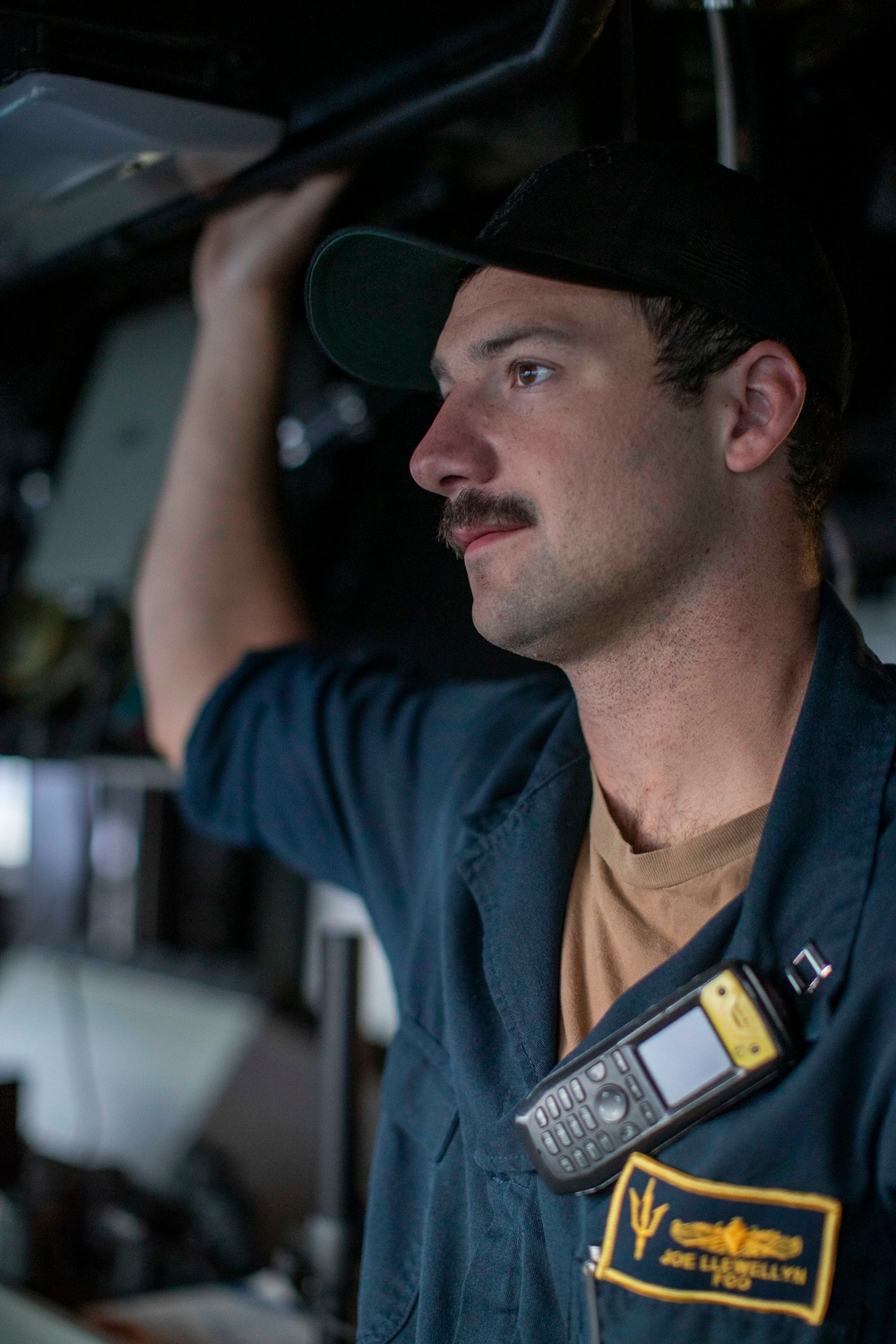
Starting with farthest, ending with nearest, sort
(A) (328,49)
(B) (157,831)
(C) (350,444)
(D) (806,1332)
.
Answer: (B) (157,831) < (C) (350,444) < (A) (328,49) < (D) (806,1332)

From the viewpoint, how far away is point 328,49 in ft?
2.97

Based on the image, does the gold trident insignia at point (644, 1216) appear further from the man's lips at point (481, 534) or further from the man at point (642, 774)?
the man's lips at point (481, 534)

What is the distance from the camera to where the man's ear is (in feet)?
2.56

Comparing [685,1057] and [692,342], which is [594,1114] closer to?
[685,1057]

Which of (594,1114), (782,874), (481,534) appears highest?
(481,534)

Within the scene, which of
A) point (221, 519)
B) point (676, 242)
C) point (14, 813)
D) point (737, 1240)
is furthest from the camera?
point (14, 813)

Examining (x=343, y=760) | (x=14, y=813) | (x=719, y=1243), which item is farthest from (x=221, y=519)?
(x=14, y=813)

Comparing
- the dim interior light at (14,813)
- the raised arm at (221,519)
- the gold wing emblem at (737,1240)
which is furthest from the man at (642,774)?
the dim interior light at (14,813)

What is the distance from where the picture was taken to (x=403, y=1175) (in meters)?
0.86

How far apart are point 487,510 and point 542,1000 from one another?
0.32m

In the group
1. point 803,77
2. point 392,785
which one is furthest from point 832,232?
point 392,785

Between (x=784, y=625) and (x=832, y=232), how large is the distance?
451 mm

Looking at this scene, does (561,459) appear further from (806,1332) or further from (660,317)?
(806,1332)

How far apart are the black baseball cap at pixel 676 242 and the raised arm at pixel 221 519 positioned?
0.44m
